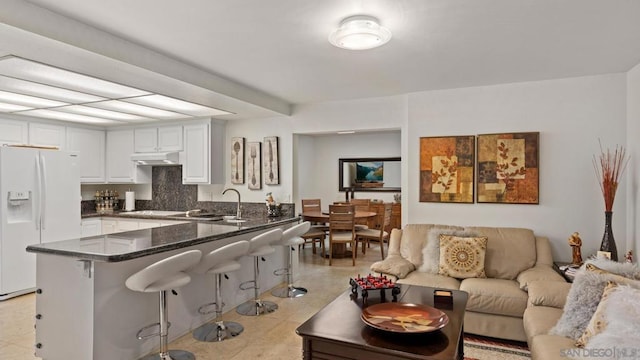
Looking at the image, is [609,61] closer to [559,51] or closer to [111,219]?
[559,51]

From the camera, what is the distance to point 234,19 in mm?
2477

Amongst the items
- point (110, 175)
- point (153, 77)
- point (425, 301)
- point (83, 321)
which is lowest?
point (83, 321)

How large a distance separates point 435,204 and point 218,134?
3.31 m

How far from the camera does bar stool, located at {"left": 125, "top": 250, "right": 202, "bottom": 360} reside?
243 centimetres

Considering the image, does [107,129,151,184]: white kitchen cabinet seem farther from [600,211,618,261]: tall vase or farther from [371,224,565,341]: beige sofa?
[600,211,618,261]: tall vase

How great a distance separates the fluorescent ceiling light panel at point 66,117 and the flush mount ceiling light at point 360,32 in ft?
13.0

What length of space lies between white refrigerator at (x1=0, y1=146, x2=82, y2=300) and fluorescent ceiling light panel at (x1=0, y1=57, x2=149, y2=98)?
5.17ft

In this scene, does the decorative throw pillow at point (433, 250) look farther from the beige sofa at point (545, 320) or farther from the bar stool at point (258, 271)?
the bar stool at point (258, 271)

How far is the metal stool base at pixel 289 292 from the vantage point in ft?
14.1

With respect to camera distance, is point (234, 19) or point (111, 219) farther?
point (111, 219)

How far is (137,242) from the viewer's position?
291 cm

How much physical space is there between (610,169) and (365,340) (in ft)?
11.2

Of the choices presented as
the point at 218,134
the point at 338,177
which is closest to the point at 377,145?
the point at 338,177

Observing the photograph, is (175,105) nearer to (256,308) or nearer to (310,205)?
(256,308)
